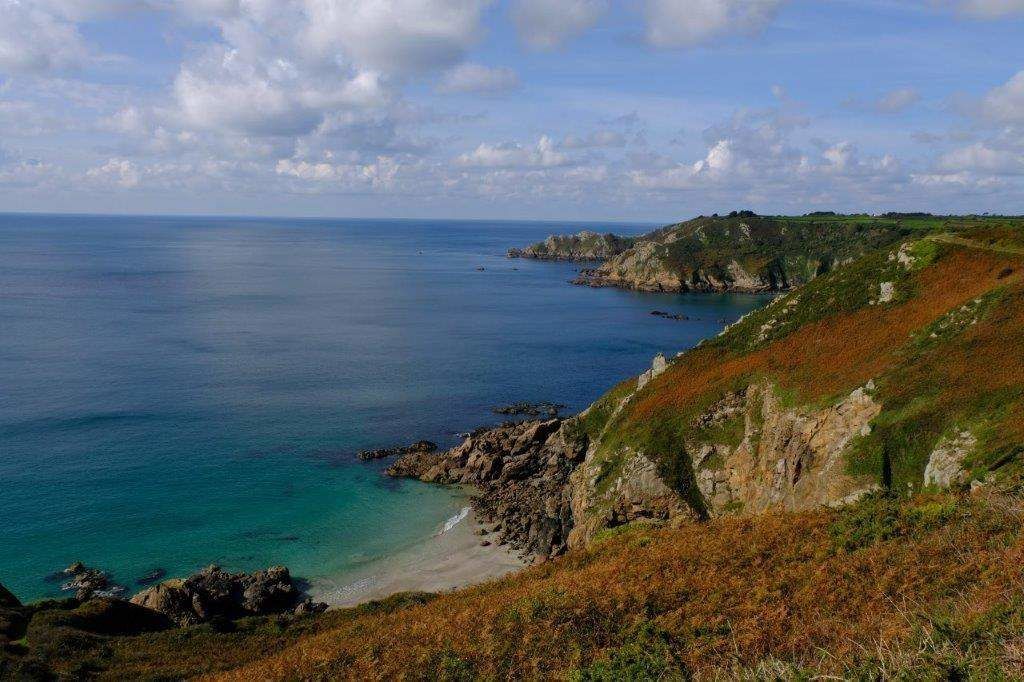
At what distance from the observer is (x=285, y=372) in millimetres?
97750

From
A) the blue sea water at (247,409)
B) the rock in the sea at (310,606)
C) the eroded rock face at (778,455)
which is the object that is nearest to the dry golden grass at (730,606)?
the eroded rock face at (778,455)

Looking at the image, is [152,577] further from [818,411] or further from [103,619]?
[818,411]

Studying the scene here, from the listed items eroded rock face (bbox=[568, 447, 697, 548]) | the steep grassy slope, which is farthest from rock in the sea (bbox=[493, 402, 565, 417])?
eroded rock face (bbox=[568, 447, 697, 548])

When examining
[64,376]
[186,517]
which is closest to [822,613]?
[186,517]

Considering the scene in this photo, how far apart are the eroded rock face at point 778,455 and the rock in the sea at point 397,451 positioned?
33.9 meters

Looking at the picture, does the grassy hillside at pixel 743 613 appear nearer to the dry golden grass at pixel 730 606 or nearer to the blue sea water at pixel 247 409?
the dry golden grass at pixel 730 606

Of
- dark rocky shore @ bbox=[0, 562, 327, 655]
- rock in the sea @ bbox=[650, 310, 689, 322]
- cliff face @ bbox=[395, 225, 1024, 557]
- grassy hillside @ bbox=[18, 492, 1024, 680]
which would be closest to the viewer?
grassy hillside @ bbox=[18, 492, 1024, 680]

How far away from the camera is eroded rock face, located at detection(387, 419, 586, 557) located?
5122 centimetres

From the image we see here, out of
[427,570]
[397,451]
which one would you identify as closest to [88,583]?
[427,570]

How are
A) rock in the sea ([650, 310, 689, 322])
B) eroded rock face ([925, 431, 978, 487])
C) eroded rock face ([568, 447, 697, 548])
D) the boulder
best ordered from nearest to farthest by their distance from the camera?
1. eroded rock face ([925, 431, 978, 487])
2. the boulder
3. eroded rock face ([568, 447, 697, 548])
4. rock in the sea ([650, 310, 689, 322])

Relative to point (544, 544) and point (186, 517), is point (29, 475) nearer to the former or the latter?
point (186, 517)

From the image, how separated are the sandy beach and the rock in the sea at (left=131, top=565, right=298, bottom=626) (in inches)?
104

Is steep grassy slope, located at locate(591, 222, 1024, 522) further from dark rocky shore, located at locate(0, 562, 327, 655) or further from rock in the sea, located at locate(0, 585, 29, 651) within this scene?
rock in the sea, located at locate(0, 585, 29, 651)

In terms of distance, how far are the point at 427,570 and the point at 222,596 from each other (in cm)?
1402
